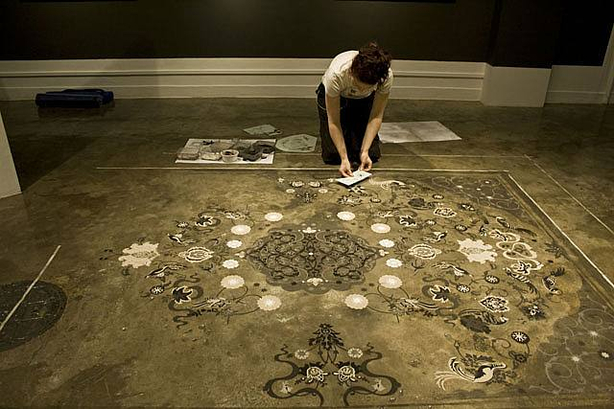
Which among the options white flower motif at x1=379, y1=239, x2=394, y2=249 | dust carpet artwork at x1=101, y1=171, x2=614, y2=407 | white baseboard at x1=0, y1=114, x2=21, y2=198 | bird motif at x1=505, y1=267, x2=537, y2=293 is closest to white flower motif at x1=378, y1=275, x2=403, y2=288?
dust carpet artwork at x1=101, y1=171, x2=614, y2=407

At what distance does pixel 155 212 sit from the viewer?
108 inches

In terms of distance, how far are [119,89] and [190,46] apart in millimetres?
842

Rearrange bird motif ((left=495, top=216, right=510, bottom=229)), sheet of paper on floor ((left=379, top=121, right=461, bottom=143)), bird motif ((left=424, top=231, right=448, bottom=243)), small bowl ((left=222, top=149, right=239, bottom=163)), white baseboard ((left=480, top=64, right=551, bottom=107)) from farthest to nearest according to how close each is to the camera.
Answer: white baseboard ((left=480, top=64, right=551, bottom=107)), sheet of paper on floor ((left=379, top=121, right=461, bottom=143)), small bowl ((left=222, top=149, right=239, bottom=163)), bird motif ((left=495, top=216, right=510, bottom=229)), bird motif ((left=424, top=231, right=448, bottom=243))

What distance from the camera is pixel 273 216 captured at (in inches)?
106

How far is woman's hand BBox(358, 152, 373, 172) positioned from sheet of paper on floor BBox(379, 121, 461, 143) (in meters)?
0.68

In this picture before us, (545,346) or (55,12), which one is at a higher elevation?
(55,12)

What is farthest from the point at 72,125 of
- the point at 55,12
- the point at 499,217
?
the point at 499,217

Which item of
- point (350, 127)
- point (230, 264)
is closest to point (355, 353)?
point (230, 264)

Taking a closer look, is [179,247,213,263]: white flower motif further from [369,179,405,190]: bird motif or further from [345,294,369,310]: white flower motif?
[369,179,405,190]: bird motif

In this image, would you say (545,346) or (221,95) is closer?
(545,346)

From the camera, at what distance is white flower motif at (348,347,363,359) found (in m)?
1.76

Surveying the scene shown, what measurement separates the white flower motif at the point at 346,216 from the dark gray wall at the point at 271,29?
8.52 feet

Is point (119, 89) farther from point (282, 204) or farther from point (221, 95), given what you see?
point (282, 204)

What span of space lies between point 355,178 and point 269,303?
51.4 inches
